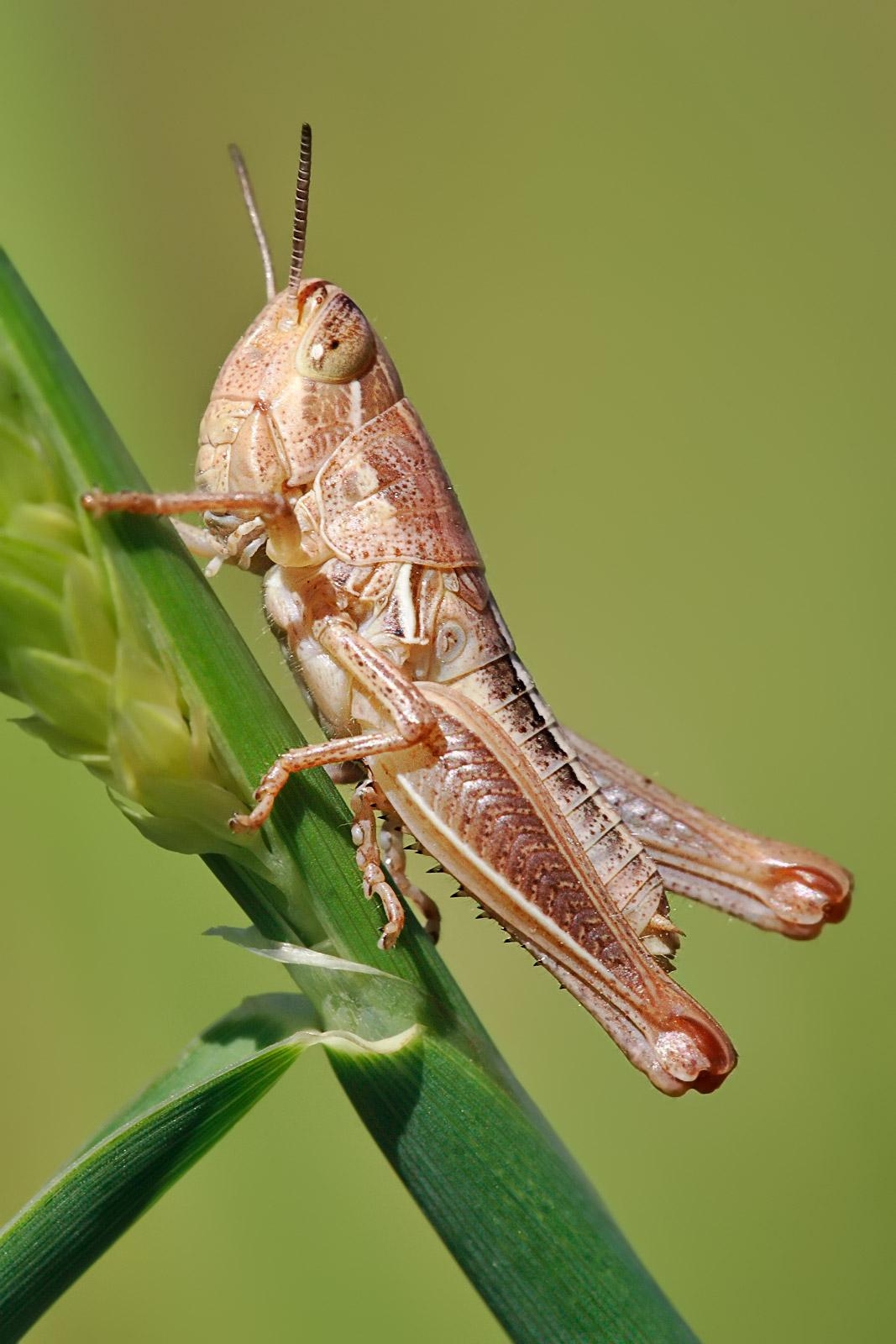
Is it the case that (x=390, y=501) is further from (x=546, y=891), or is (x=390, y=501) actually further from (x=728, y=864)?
(x=728, y=864)

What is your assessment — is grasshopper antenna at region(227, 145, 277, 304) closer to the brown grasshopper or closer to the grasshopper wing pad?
the brown grasshopper

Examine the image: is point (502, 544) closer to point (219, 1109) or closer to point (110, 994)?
point (110, 994)

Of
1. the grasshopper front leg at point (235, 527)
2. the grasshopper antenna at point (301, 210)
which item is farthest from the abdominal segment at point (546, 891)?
the grasshopper antenna at point (301, 210)

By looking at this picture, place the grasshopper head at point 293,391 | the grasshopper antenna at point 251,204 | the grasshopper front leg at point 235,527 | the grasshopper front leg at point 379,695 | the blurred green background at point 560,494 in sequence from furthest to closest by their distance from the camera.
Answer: the blurred green background at point 560,494 < the grasshopper antenna at point 251,204 < the grasshopper head at point 293,391 < the grasshopper front leg at point 379,695 < the grasshopper front leg at point 235,527

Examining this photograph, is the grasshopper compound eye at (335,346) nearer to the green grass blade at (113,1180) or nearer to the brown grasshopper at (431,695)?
the brown grasshopper at (431,695)

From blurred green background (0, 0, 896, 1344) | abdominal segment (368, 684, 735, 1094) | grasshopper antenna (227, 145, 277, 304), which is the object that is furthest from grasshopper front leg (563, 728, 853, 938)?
blurred green background (0, 0, 896, 1344)

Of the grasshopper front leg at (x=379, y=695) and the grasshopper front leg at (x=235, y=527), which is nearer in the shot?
the grasshopper front leg at (x=235, y=527)

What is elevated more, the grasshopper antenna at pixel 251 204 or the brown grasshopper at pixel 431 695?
the grasshopper antenna at pixel 251 204
